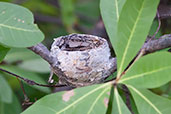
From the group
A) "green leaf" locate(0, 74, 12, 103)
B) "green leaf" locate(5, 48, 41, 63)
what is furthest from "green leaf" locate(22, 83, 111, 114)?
"green leaf" locate(5, 48, 41, 63)

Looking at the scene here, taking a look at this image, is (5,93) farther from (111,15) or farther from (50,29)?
(50,29)

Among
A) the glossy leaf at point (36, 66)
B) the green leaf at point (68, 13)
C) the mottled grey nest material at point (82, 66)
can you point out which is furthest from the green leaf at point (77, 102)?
the green leaf at point (68, 13)

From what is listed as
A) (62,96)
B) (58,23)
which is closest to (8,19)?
(62,96)

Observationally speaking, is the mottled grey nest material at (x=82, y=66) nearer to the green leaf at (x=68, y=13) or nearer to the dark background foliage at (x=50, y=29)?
the dark background foliage at (x=50, y=29)

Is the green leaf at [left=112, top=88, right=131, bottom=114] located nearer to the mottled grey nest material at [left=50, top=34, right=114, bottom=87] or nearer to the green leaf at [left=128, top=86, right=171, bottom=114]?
the green leaf at [left=128, top=86, right=171, bottom=114]

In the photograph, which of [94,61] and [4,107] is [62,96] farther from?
[4,107]

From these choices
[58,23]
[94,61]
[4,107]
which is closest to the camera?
[94,61]
